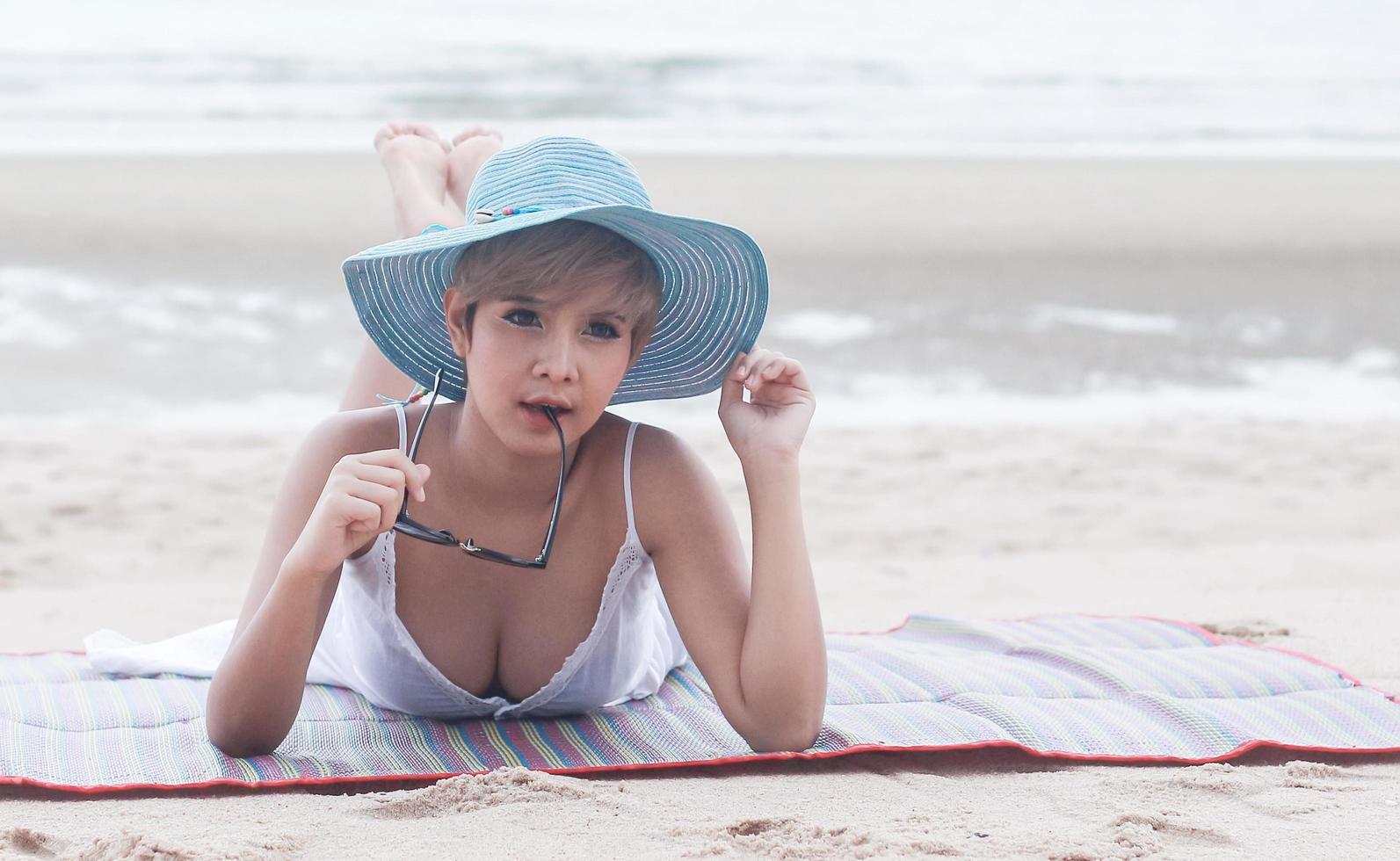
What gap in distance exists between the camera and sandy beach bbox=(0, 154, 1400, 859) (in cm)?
215

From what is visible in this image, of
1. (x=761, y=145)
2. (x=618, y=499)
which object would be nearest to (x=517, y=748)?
(x=618, y=499)

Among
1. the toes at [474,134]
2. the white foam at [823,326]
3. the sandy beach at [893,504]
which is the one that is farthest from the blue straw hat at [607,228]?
the white foam at [823,326]

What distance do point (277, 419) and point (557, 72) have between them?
41.4 ft

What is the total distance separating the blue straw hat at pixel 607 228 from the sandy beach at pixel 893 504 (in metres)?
0.77

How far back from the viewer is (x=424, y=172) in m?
3.93

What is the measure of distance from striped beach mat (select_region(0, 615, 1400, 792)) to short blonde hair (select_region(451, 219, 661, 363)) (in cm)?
80

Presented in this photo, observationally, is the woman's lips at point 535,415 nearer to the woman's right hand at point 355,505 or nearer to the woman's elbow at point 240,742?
the woman's right hand at point 355,505

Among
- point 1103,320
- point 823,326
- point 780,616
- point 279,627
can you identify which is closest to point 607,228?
point 780,616

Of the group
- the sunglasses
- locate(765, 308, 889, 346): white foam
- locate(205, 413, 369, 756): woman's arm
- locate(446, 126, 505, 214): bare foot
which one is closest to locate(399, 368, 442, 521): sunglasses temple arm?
the sunglasses

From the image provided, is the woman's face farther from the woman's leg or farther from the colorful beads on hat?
the woman's leg

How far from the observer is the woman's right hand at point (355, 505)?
85.7 inches

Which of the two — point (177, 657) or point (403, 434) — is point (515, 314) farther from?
point (177, 657)

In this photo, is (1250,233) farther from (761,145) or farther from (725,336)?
(725,336)

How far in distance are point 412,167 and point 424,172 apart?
0.03 metres
